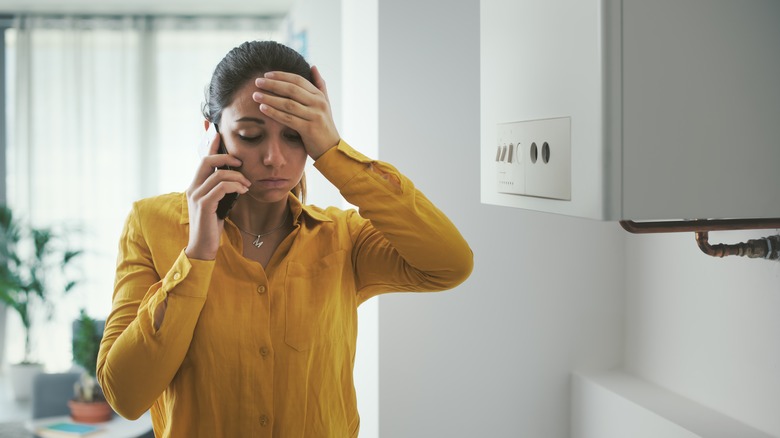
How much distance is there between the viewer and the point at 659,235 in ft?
5.72

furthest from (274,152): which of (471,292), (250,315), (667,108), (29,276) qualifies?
(29,276)

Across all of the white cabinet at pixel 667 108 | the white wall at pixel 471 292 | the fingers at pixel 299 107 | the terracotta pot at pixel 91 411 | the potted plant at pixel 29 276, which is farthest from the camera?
the potted plant at pixel 29 276

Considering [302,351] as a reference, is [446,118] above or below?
above

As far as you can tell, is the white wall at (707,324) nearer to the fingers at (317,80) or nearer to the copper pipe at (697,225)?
the copper pipe at (697,225)

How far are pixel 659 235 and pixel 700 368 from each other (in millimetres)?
318

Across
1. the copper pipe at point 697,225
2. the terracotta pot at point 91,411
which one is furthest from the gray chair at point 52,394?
the copper pipe at point 697,225

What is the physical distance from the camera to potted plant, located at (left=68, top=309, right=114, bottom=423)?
3213 mm

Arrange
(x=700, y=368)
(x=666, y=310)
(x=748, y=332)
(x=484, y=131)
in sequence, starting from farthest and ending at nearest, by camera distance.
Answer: (x=666, y=310) → (x=700, y=368) → (x=748, y=332) → (x=484, y=131)

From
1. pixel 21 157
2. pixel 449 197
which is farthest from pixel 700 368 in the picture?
pixel 21 157

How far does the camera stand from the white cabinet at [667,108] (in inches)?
36.5

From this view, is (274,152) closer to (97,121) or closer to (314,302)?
(314,302)

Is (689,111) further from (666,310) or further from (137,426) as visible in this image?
(137,426)

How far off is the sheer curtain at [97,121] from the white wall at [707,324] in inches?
157

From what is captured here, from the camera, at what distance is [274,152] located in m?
1.10
